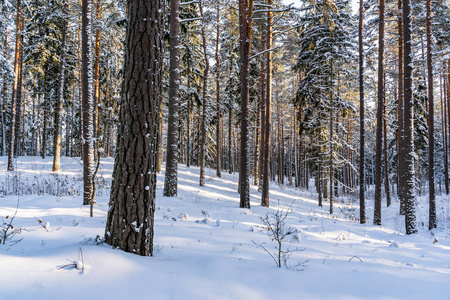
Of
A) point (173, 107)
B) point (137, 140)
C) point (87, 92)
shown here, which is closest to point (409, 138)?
point (173, 107)

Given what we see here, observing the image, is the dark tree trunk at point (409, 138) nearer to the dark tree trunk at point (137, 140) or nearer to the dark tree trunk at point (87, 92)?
the dark tree trunk at point (137, 140)

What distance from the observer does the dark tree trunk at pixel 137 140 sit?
2.79 m

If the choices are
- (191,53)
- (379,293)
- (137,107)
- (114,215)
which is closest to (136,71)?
(137,107)

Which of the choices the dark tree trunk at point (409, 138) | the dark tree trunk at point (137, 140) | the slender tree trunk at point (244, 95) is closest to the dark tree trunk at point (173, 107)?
the slender tree trunk at point (244, 95)

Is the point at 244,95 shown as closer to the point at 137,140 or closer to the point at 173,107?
the point at 173,107

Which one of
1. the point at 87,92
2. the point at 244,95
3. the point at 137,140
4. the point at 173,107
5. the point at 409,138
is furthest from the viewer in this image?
the point at 244,95

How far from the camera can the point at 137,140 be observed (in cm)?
284

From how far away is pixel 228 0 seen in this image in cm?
1180

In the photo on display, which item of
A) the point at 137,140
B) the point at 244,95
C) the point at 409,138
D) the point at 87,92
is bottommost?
the point at 137,140

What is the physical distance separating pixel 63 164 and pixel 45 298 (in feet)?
61.2

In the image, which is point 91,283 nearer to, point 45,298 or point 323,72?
point 45,298

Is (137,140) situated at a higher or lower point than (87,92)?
lower

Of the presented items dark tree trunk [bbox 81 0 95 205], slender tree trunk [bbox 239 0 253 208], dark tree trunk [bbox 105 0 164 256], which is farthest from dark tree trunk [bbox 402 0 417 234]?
dark tree trunk [bbox 81 0 95 205]

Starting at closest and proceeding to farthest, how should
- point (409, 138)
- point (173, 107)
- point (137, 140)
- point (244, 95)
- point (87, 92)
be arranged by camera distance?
point (137, 140) → point (87, 92) → point (409, 138) → point (173, 107) → point (244, 95)
